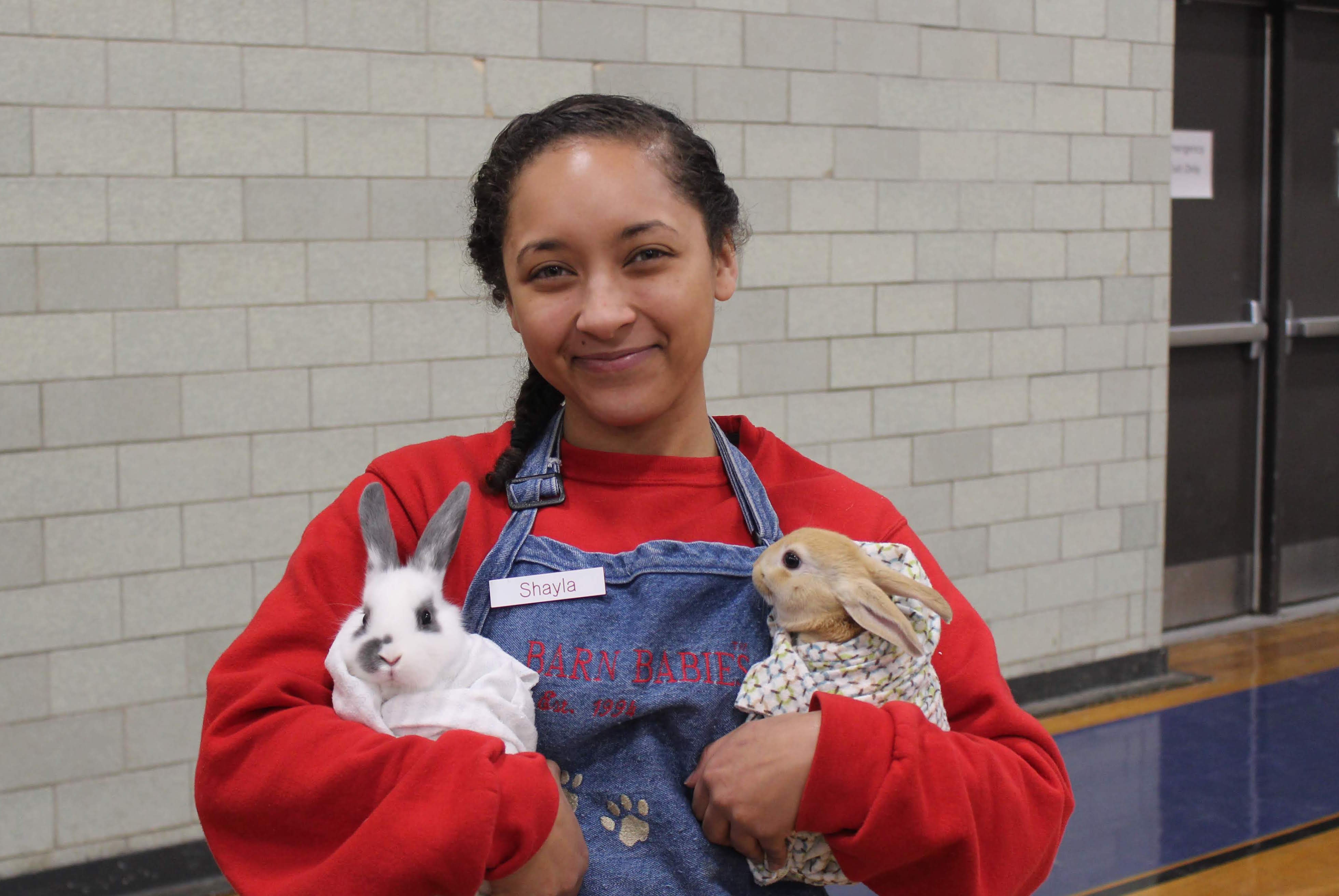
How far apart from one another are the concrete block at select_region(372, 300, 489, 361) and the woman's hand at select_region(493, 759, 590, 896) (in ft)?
7.58

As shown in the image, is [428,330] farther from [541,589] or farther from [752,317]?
[541,589]

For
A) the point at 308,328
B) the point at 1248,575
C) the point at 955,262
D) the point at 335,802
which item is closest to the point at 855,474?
the point at 955,262

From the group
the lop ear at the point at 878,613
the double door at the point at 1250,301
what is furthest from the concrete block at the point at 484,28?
the double door at the point at 1250,301

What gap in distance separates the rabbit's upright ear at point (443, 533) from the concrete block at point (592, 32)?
8.08 ft

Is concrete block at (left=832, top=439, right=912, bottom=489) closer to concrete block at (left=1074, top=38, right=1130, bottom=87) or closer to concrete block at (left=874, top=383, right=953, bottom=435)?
concrete block at (left=874, top=383, right=953, bottom=435)

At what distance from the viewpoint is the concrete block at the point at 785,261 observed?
3793mm

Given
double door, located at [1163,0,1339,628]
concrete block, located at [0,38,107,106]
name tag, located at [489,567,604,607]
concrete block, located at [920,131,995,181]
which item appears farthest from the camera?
double door, located at [1163,0,1339,628]

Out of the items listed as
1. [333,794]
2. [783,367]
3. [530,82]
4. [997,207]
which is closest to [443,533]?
[333,794]

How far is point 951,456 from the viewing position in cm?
421

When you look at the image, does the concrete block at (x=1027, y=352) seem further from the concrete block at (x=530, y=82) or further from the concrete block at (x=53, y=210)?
the concrete block at (x=53, y=210)

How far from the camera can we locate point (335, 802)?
1.07 metres

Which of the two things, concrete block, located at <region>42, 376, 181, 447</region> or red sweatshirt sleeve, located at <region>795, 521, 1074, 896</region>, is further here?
concrete block, located at <region>42, 376, 181, 447</region>

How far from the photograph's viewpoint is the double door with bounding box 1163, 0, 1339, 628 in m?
5.06

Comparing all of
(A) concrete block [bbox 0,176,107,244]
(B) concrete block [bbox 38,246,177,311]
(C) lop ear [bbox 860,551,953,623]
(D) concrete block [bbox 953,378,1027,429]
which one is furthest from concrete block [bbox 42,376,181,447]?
(D) concrete block [bbox 953,378,1027,429]
